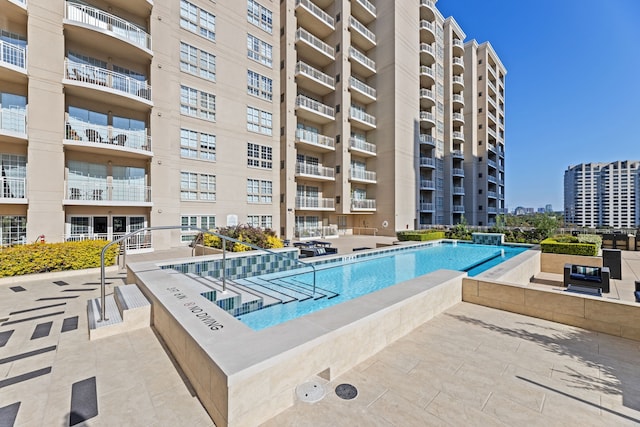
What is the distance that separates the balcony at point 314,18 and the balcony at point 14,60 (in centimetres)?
1776

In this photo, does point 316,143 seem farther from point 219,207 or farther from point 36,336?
point 36,336

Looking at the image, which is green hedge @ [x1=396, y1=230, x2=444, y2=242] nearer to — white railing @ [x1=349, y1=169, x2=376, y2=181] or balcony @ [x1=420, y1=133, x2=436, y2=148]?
white railing @ [x1=349, y1=169, x2=376, y2=181]

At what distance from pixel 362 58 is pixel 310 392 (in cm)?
2811

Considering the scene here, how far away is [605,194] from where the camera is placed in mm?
63875

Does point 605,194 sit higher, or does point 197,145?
point 605,194

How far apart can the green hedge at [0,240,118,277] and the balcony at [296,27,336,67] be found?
20357mm

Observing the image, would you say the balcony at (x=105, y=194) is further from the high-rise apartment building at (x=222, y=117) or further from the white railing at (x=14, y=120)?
the white railing at (x=14, y=120)

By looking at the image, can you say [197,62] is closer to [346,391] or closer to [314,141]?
[314,141]

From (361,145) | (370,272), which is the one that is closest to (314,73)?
(361,145)

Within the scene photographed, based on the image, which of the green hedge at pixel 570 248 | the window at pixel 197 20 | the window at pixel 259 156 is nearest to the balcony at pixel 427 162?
the window at pixel 259 156

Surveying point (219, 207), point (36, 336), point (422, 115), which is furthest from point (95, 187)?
point (422, 115)

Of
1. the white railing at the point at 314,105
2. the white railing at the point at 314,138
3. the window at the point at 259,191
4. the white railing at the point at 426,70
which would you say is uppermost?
the white railing at the point at 426,70

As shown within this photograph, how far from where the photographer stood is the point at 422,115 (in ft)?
99.8

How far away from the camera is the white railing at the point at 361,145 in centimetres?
2467
